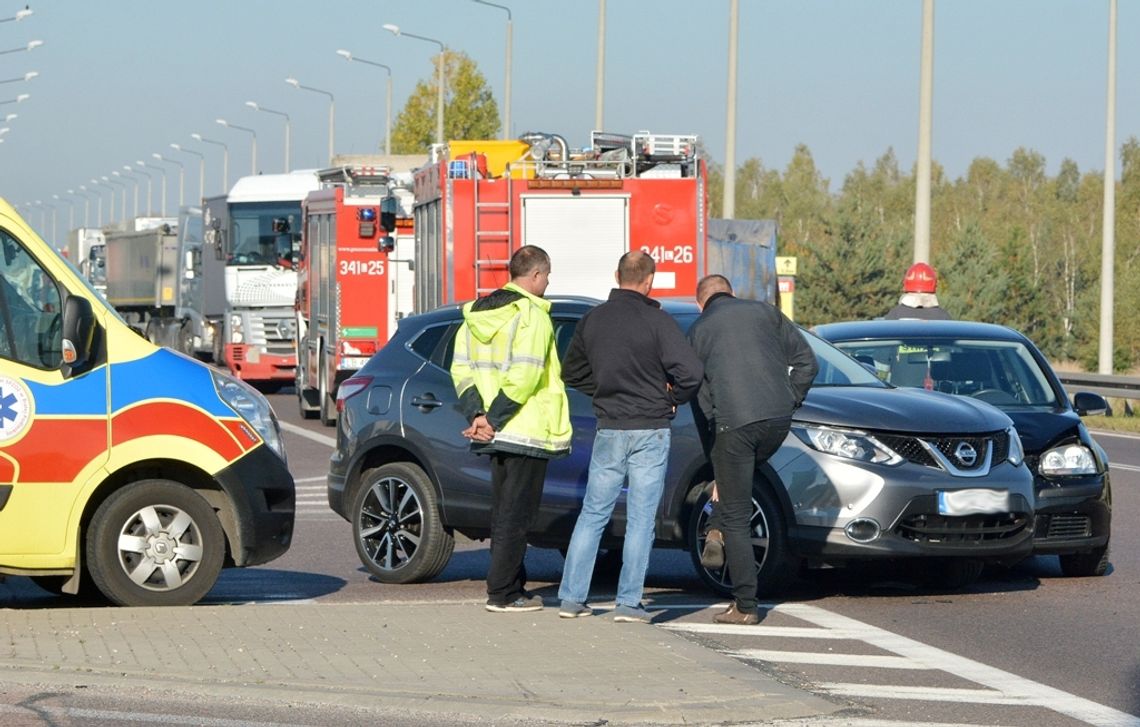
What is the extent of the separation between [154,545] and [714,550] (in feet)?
9.06

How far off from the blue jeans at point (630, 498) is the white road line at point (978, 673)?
3.41ft

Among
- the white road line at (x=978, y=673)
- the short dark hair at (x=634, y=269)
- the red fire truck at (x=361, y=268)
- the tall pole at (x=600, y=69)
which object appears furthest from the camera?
the tall pole at (x=600, y=69)

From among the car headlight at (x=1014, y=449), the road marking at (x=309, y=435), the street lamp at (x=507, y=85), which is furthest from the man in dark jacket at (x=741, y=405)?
the street lamp at (x=507, y=85)

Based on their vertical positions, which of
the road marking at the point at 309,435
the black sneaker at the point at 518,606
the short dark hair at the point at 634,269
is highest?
the short dark hair at the point at 634,269

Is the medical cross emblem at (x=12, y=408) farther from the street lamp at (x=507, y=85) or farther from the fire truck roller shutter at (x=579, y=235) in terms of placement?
the street lamp at (x=507, y=85)

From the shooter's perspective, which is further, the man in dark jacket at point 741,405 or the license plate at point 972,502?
the license plate at point 972,502

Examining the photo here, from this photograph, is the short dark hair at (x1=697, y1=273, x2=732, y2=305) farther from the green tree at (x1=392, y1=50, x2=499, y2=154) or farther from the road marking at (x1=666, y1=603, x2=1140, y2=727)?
the green tree at (x1=392, y1=50, x2=499, y2=154)

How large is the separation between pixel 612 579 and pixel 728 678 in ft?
12.8

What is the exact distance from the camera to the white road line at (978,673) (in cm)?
757

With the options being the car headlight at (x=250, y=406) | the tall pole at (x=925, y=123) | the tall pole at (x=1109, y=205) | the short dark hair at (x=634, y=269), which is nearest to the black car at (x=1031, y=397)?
the short dark hair at (x=634, y=269)

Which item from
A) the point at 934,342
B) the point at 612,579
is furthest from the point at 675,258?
the point at 612,579

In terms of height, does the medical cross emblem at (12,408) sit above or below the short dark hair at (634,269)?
below

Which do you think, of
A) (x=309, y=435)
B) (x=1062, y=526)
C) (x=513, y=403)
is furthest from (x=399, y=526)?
(x=309, y=435)

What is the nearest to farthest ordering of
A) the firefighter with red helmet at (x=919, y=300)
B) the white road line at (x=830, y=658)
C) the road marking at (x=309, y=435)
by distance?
1. the white road line at (x=830, y=658)
2. the firefighter with red helmet at (x=919, y=300)
3. the road marking at (x=309, y=435)
